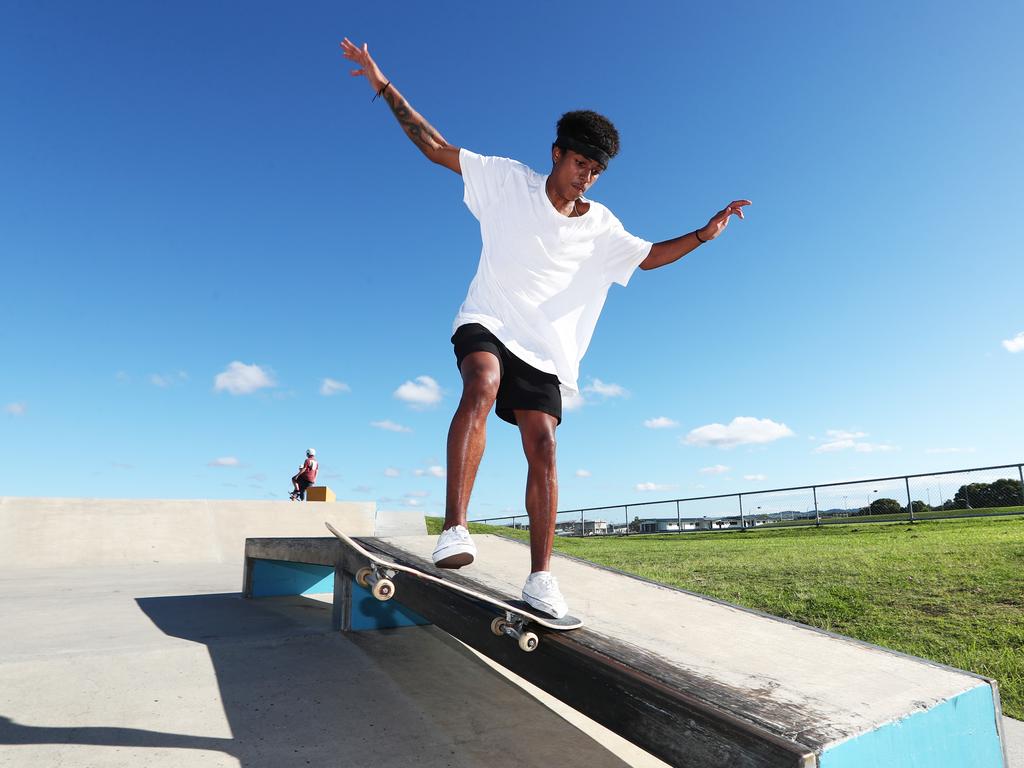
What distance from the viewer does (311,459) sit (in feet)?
50.3

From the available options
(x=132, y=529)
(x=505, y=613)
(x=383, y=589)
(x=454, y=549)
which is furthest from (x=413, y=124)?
(x=132, y=529)

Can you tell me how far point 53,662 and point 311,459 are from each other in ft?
41.7

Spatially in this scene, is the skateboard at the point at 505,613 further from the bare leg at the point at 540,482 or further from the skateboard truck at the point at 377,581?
the bare leg at the point at 540,482

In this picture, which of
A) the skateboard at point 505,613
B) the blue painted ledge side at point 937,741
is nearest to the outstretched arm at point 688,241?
the skateboard at point 505,613

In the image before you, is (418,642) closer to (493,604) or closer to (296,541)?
(296,541)

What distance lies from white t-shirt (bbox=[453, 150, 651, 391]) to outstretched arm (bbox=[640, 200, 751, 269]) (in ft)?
0.80

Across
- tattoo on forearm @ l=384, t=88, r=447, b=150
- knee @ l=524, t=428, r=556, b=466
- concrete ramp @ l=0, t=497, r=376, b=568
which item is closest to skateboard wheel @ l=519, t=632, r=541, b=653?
knee @ l=524, t=428, r=556, b=466

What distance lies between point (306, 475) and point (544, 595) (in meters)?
14.1

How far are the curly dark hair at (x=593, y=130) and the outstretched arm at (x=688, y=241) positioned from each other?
0.56 m

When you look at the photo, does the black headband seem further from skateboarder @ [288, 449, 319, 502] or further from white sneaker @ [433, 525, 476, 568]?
skateboarder @ [288, 449, 319, 502]

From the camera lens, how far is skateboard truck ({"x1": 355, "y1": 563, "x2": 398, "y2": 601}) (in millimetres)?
1963

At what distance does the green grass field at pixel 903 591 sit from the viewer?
3.24m

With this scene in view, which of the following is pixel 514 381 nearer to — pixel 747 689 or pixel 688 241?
pixel 688 241

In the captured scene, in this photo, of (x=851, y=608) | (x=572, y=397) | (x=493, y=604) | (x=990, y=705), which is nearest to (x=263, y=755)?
(x=493, y=604)
